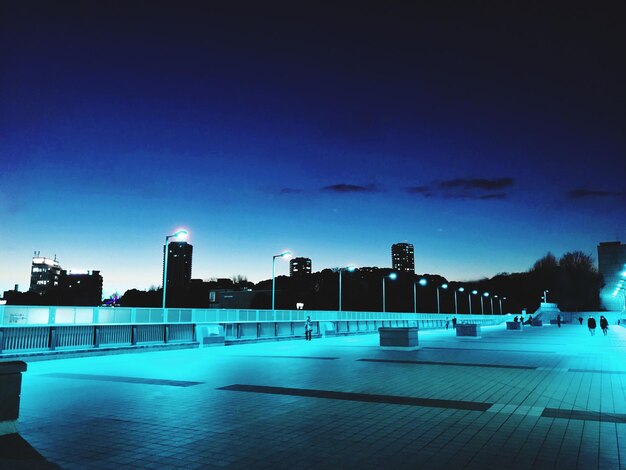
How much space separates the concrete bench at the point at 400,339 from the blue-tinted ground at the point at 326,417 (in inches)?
321

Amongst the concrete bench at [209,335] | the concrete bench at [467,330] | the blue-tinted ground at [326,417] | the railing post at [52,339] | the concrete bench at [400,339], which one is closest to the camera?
the blue-tinted ground at [326,417]

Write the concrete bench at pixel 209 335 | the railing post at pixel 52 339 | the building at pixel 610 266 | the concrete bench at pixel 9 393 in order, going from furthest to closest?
the building at pixel 610 266
the concrete bench at pixel 209 335
the railing post at pixel 52 339
the concrete bench at pixel 9 393

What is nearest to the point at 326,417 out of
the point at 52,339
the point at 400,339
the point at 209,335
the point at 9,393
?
the point at 9,393

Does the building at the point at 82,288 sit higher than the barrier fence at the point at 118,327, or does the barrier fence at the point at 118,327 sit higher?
the building at the point at 82,288

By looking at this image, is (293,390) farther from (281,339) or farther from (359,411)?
(281,339)

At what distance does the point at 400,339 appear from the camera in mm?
22891

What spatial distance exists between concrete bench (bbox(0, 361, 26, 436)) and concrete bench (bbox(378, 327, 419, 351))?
58.9 ft

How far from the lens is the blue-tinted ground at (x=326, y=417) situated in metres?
5.79

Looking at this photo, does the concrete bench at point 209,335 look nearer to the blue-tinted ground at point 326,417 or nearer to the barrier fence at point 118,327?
the barrier fence at point 118,327

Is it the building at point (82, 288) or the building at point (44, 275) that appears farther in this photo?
the building at point (44, 275)

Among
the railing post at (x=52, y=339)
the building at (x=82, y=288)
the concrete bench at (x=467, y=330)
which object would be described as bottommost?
the concrete bench at (x=467, y=330)

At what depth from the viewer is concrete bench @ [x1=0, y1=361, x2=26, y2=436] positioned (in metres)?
6.45

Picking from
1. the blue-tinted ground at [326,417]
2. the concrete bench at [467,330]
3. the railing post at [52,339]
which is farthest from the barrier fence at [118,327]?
the concrete bench at [467,330]

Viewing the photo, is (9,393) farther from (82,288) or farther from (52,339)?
(82,288)
